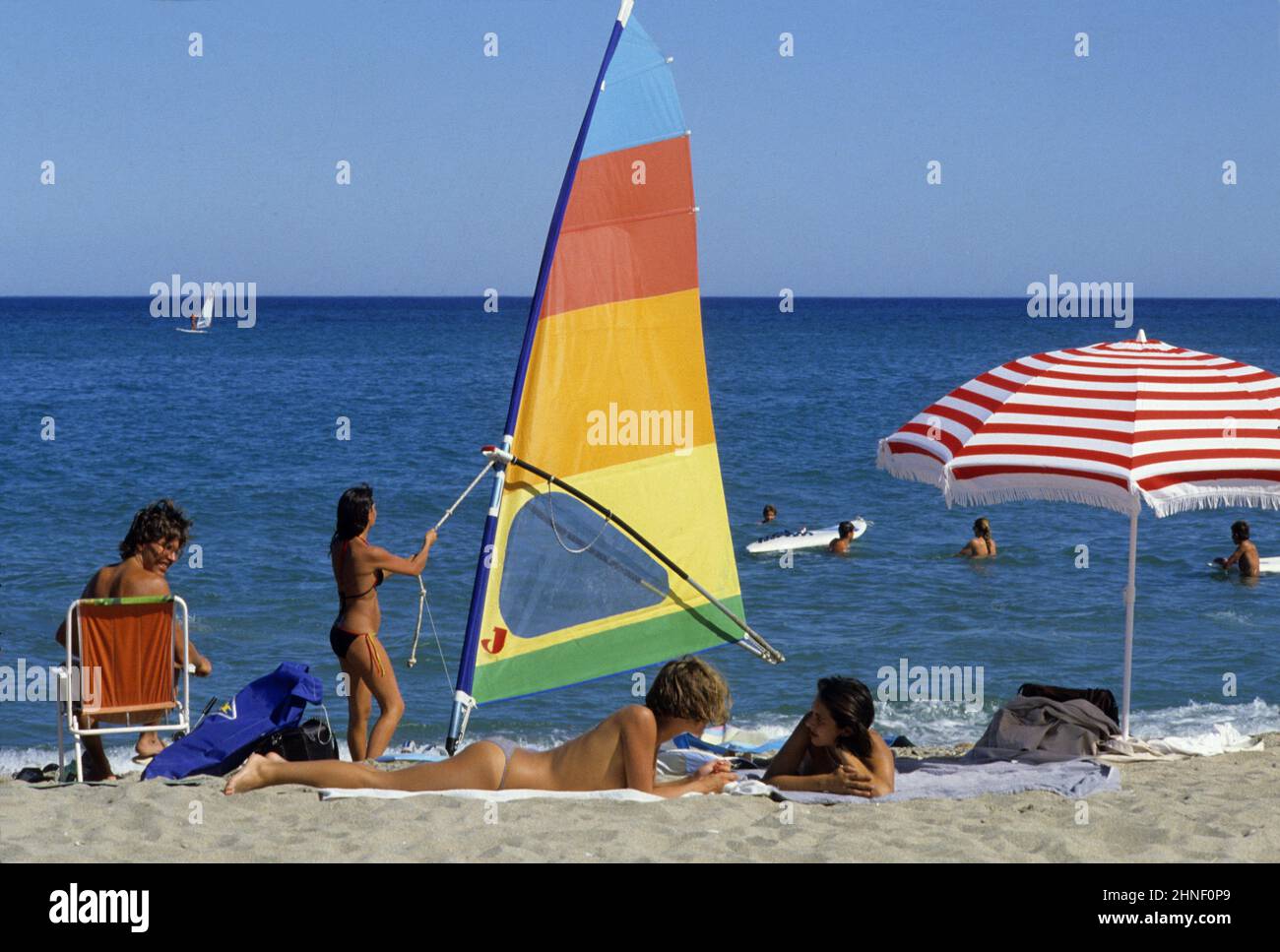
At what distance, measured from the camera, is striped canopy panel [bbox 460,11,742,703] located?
7109 mm

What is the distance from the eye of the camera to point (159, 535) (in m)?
7.11

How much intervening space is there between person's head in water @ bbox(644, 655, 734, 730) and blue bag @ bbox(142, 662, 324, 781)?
1.93m

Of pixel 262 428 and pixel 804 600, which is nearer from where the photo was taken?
pixel 804 600

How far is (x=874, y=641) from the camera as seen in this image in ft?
43.7

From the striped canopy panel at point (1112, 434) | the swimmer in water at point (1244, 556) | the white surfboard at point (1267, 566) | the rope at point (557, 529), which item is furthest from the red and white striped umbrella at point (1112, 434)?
the white surfboard at point (1267, 566)

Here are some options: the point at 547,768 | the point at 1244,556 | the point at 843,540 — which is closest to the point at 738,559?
the point at 843,540

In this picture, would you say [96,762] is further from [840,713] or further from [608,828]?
[840,713]

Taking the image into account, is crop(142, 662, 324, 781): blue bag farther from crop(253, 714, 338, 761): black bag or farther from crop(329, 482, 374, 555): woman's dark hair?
crop(329, 482, 374, 555): woman's dark hair

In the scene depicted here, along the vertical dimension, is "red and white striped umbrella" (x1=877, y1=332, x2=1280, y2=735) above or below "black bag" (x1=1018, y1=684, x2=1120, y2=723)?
above

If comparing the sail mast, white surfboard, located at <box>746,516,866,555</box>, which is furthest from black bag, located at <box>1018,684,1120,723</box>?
white surfboard, located at <box>746,516,866,555</box>

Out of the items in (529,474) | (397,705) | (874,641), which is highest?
(529,474)
